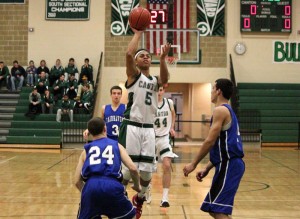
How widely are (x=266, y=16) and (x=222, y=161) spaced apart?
1692 centimetres

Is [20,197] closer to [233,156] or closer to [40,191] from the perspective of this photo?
[40,191]

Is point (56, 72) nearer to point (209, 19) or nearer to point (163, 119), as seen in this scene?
point (209, 19)

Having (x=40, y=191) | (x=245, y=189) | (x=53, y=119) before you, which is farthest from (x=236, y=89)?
(x=40, y=191)

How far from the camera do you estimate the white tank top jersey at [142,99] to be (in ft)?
17.9

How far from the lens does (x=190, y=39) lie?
20.3m

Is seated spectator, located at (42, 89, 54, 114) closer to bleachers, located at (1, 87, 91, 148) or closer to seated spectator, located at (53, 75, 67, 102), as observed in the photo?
bleachers, located at (1, 87, 91, 148)

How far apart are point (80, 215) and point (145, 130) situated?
1.65m

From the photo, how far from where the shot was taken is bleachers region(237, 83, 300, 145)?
19188 mm

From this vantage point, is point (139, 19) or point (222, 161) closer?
point (222, 161)

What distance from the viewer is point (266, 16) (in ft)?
66.5

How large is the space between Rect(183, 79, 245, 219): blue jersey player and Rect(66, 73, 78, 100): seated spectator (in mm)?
15059

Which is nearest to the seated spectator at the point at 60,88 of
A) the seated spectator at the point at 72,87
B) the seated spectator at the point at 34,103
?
the seated spectator at the point at 72,87

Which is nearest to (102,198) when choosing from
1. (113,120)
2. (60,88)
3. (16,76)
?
(113,120)

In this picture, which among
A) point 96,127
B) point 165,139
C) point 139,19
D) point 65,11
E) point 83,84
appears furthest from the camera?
point 65,11
